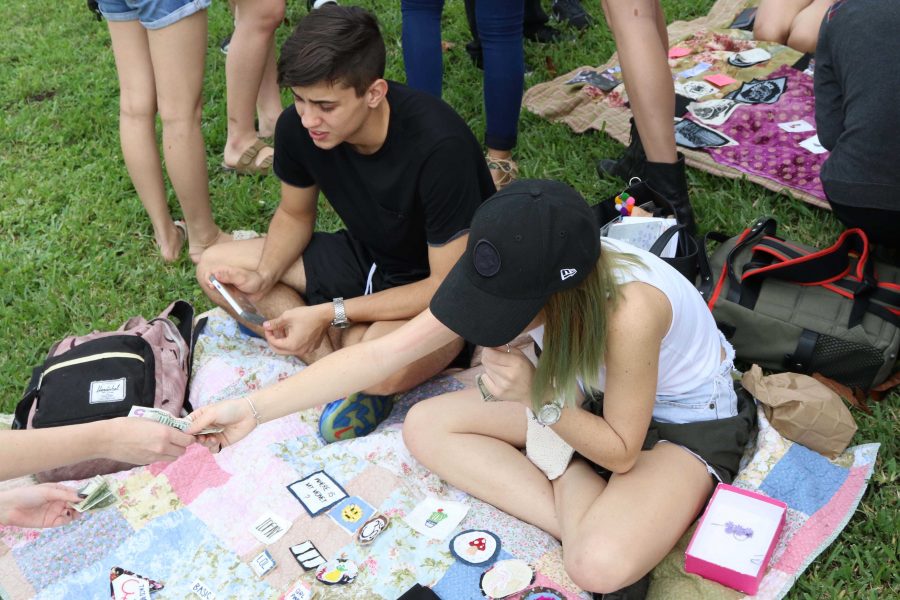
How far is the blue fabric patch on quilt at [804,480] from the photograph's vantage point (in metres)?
2.61

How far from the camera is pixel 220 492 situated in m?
2.88

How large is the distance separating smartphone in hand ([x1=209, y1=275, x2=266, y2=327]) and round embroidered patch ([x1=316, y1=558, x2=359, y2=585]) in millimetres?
1131

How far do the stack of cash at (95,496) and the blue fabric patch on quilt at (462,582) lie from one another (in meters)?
1.16

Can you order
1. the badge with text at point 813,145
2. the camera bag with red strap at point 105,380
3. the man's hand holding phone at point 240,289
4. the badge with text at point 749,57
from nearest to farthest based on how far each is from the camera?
the camera bag with red strap at point 105,380
the man's hand holding phone at point 240,289
the badge with text at point 813,145
the badge with text at point 749,57

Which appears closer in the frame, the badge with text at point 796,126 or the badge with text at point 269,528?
the badge with text at point 269,528

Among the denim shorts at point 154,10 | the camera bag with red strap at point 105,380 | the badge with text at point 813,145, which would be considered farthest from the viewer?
the badge with text at point 813,145

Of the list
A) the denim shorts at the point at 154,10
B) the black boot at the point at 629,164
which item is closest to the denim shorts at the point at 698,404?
the black boot at the point at 629,164

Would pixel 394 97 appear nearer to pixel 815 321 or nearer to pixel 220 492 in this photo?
pixel 220 492

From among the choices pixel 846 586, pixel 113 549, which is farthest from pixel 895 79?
pixel 113 549

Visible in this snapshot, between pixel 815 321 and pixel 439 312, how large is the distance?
154cm

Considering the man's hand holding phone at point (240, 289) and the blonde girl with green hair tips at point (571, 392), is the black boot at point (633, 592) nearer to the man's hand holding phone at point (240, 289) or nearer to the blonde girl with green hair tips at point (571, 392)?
the blonde girl with green hair tips at point (571, 392)

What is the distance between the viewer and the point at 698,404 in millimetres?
2582

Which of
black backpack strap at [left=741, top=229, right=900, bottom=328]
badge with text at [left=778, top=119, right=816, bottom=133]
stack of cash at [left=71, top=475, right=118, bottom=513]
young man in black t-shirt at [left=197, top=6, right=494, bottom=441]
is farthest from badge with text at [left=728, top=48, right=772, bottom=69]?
stack of cash at [left=71, top=475, right=118, bottom=513]

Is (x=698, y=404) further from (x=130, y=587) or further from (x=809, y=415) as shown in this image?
(x=130, y=587)
